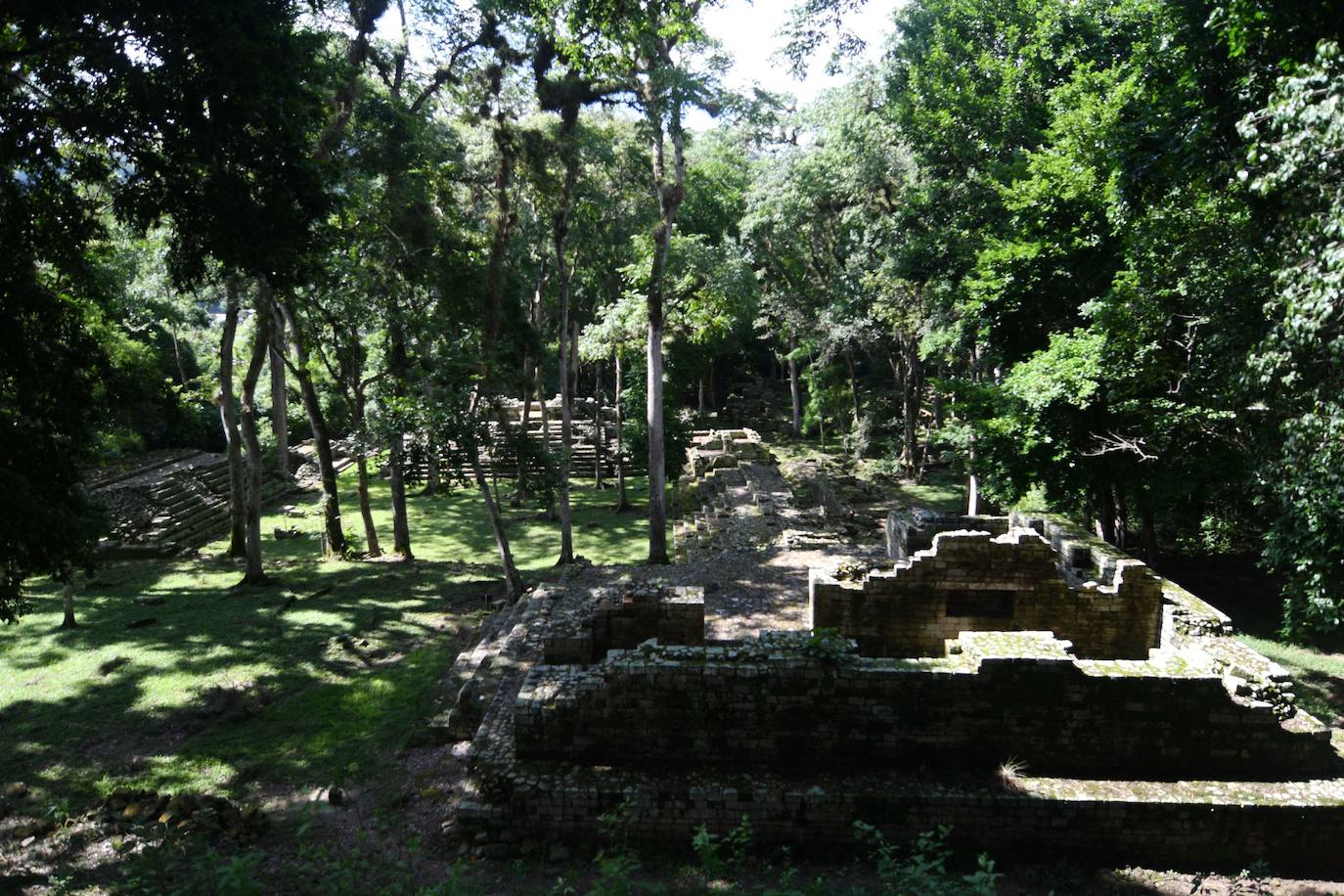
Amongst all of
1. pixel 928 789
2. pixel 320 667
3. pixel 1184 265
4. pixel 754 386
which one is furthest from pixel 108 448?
pixel 754 386

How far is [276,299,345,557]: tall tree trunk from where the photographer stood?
15.7 metres

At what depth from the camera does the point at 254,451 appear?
1522cm

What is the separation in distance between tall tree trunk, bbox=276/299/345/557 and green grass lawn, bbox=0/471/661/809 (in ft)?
2.34

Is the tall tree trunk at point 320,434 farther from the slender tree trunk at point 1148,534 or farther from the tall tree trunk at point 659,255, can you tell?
the slender tree trunk at point 1148,534

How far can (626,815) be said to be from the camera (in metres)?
6.75

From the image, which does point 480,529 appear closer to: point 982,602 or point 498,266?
point 498,266

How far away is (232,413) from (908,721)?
49.0ft

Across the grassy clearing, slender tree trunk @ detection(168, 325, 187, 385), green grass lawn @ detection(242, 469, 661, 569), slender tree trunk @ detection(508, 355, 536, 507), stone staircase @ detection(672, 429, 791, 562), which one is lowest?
the grassy clearing

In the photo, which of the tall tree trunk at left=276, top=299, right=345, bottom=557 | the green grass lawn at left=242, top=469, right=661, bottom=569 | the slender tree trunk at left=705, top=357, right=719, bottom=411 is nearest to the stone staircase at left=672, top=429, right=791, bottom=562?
the green grass lawn at left=242, top=469, right=661, bottom=569

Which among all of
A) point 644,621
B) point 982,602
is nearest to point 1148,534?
point 982,602

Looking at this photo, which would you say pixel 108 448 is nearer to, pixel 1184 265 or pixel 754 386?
pixel 1184 265

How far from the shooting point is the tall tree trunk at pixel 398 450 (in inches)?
530

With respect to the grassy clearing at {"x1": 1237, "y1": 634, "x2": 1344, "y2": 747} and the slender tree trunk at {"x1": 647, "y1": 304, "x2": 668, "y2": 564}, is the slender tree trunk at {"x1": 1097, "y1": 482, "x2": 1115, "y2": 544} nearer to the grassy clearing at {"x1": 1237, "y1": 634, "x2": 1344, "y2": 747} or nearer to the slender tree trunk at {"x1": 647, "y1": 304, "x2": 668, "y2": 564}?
the grassy clearing at {"x1": 1237, "y1": 634, "x2": 1344, "y2": 747}

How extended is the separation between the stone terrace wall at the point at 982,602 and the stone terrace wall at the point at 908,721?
2.43m
